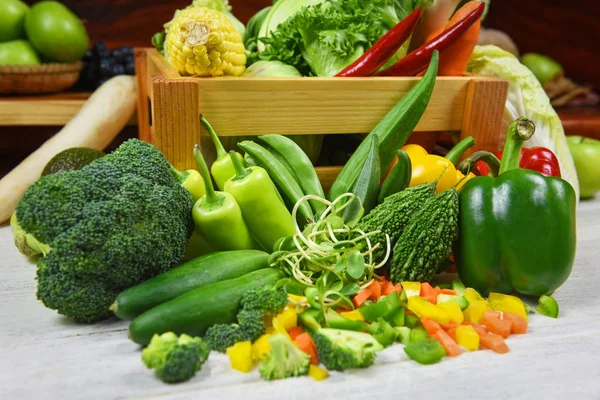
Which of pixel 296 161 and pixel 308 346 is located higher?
pixel 296 161

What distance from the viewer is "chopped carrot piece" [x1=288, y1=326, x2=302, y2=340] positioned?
35.9 inches

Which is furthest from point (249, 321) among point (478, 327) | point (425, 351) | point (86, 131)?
point (86, 131)

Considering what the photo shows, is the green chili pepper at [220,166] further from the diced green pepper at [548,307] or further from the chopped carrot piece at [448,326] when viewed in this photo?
the diced green pepper at [548,307]

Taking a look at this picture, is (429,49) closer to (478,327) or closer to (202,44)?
(202,44)

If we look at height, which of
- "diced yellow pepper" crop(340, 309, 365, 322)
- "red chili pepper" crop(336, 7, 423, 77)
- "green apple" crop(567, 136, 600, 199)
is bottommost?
"green apple" crop(567, 136, 600, 199)

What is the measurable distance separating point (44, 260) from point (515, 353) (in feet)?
2.47

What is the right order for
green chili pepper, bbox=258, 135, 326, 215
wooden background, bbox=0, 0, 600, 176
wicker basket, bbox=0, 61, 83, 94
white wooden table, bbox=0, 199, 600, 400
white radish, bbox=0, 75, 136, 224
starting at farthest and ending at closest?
wooden background, bbox=0, 0, 600, 176 → wicker basket, bbox=0, 61, 83, 94 → white radish, bbox=0, 75, 136, 224 → green chili pepper, bbox=258, 135, 326, 215 → white wooden table, bbox=0, 199, 600, 400

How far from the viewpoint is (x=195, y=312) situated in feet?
2.98

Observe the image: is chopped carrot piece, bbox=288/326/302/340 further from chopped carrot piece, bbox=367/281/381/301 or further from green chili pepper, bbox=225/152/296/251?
green chili pepper, bbox=225/152/296/251

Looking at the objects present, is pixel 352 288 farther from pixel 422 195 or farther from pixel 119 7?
pixel 119 7

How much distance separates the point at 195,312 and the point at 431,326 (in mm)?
364

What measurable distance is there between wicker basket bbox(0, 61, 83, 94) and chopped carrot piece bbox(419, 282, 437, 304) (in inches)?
53.9

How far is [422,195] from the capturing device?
1089 millimetres

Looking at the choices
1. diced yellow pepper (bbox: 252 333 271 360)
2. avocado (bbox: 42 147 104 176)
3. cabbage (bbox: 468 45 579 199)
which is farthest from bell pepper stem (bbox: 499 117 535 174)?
avocado (bbox: 42 147 104 176)
